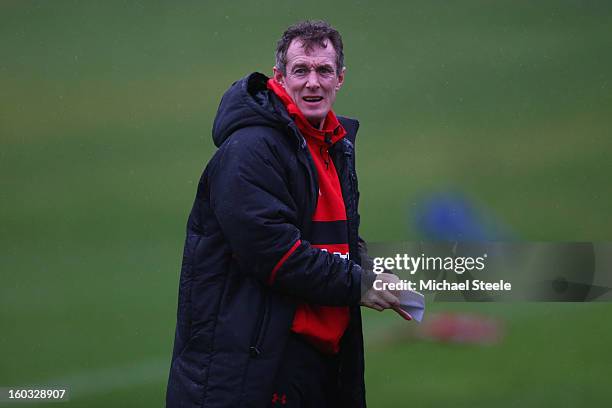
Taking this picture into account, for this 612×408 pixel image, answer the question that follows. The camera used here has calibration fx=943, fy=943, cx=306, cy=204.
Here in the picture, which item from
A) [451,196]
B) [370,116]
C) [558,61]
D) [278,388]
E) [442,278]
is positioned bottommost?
[278,388]

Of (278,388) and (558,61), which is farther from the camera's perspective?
(558,61)

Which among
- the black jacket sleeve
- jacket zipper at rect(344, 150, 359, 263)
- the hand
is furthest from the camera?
jacket zipper at rect(344, 150, 359, 263)

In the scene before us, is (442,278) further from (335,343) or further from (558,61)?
(335,343)

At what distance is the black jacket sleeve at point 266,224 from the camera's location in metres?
1.89

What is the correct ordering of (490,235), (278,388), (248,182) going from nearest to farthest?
1. (248,182)
2. (278,388)
3. (490,235)

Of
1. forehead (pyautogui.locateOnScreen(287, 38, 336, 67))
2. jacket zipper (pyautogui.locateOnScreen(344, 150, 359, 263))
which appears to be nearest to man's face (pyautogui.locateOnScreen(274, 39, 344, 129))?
forehead (pyautogui.locateOnScreen(287, 38, 336, 67))

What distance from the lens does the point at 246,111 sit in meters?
1.99

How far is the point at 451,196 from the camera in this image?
316cm

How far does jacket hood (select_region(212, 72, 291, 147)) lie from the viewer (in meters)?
1.97

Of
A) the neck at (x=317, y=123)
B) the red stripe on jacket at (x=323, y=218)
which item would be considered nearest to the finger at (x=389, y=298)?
the red stripe on jacket at (x=323, y=218)

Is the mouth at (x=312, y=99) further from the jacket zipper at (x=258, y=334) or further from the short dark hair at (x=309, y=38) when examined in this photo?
the jacket zipper at (x=258, y=334)

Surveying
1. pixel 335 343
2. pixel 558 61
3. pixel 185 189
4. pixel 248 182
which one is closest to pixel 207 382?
pixel 335 343

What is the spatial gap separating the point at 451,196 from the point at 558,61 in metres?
0.58

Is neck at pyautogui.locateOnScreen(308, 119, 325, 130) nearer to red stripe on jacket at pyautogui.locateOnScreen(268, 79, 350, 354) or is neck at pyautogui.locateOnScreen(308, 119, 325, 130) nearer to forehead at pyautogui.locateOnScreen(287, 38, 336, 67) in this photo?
red stripe on jacket at pyautogui.locateOnScreen(268, 79, 350, 354)
